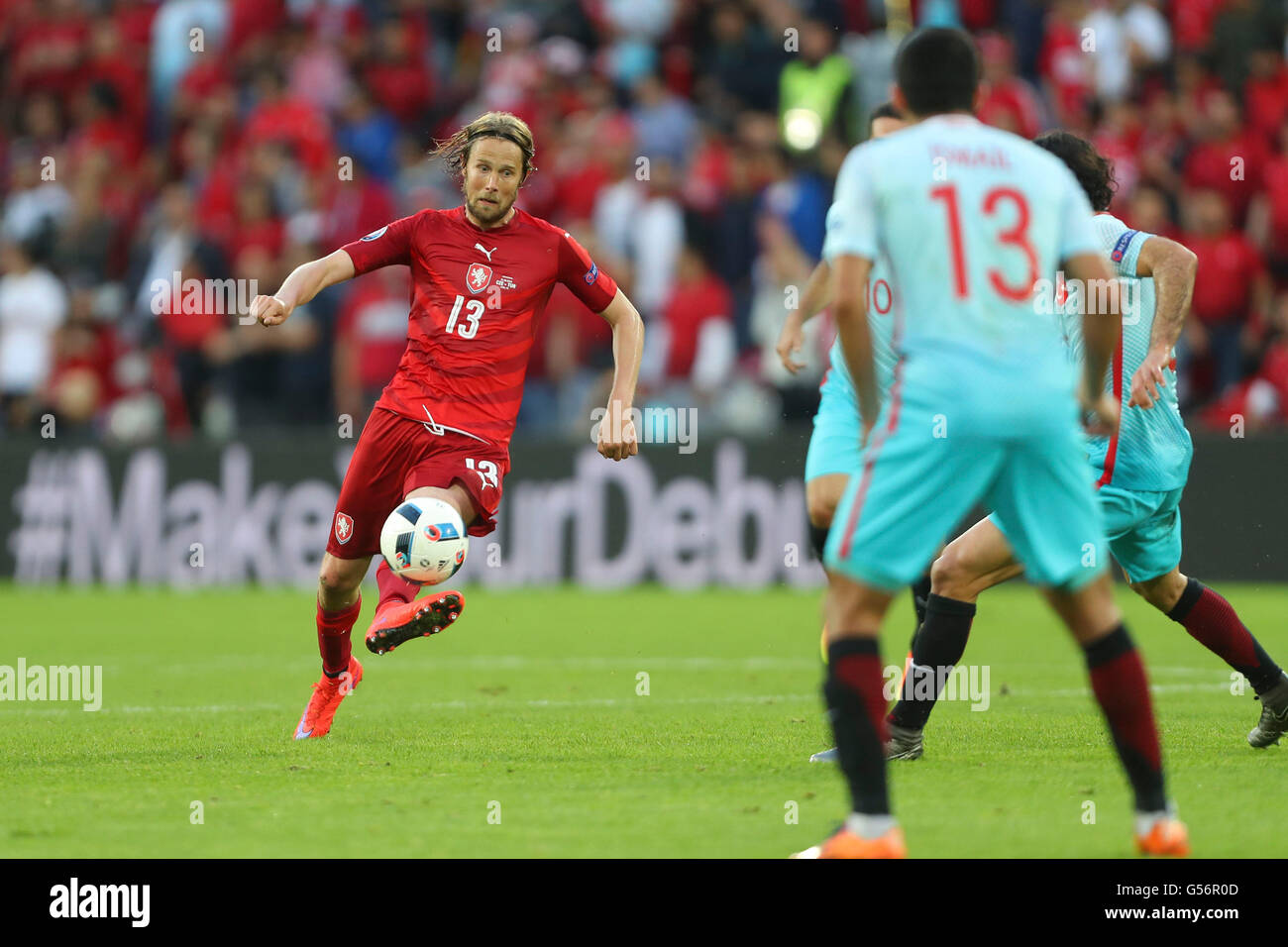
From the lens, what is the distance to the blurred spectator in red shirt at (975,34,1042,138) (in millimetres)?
15516

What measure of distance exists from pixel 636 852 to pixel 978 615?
9100mm

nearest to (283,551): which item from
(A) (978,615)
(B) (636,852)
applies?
(A) (978,615)

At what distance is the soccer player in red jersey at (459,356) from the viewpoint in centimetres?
765

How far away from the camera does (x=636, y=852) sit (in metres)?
5.07

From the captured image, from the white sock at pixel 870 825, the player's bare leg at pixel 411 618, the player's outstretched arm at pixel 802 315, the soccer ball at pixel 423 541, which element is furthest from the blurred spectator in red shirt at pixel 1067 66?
the white sock at pixel 870 825

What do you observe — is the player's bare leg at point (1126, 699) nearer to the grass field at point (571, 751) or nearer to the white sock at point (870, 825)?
the grass field at point (571, 751)

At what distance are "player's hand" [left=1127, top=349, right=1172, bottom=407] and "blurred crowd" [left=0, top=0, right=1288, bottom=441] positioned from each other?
300 inches

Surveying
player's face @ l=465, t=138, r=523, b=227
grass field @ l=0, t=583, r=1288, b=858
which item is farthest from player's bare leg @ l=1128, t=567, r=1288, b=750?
player's face @ l=465, t=138, r=523, b=227

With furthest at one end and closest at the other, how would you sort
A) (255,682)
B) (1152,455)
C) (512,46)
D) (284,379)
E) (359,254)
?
(512,46), (284,379), (255,682), (359,254), (1152,455)

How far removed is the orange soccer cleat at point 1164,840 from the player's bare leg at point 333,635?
12.4ft

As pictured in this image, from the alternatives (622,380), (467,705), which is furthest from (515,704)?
(622,380)

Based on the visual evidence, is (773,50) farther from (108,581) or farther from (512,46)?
(108,581)

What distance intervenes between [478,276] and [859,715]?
359cm

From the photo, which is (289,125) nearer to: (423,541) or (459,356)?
(459,356)
